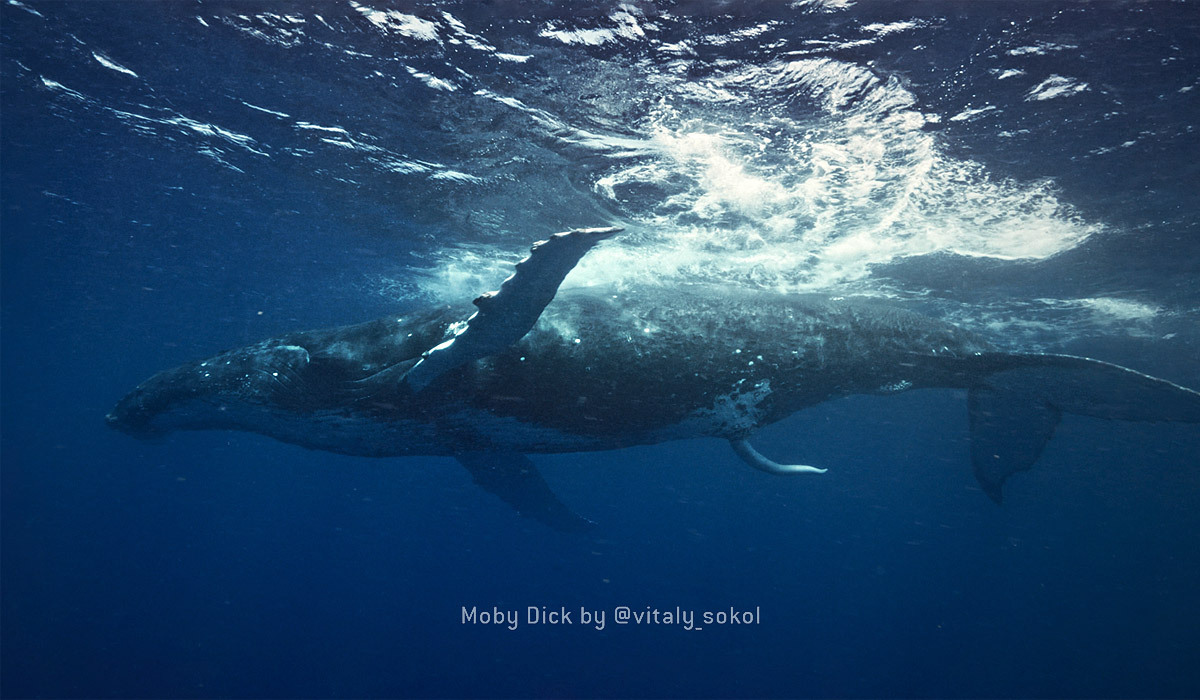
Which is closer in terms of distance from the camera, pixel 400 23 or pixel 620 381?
pixel 620 381

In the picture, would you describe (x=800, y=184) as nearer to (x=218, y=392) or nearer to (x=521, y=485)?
(x=521, y=485)

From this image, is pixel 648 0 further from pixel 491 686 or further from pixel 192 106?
pixel 491 686

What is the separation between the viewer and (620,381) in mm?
6012

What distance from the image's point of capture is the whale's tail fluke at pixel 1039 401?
18.5 feet

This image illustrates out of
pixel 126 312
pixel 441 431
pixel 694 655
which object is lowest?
pixel 694 655

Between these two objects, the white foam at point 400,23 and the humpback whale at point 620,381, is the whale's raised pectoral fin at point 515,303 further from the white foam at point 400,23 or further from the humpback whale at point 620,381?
the white foam at point 400,23

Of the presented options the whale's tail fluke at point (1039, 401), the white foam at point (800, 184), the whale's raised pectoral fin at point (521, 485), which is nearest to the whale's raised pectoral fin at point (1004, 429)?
the whale's tail fluke at point (1039, 401)

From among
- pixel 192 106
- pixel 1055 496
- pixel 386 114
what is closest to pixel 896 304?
pixel 386 114

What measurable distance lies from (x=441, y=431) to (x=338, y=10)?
5.70 meters

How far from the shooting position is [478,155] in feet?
34.5

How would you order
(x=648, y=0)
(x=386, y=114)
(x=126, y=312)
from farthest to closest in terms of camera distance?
(x=126, y=312) → (x=386, y=114) → (x=648, y=0)

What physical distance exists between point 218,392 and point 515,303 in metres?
4.72

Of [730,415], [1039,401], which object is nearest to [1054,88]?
[1039,401]

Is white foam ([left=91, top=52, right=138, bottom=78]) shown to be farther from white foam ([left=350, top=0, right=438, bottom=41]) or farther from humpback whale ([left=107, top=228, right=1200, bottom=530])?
humpback whale ([left=107, top=228, right=1200, bottom=530])
